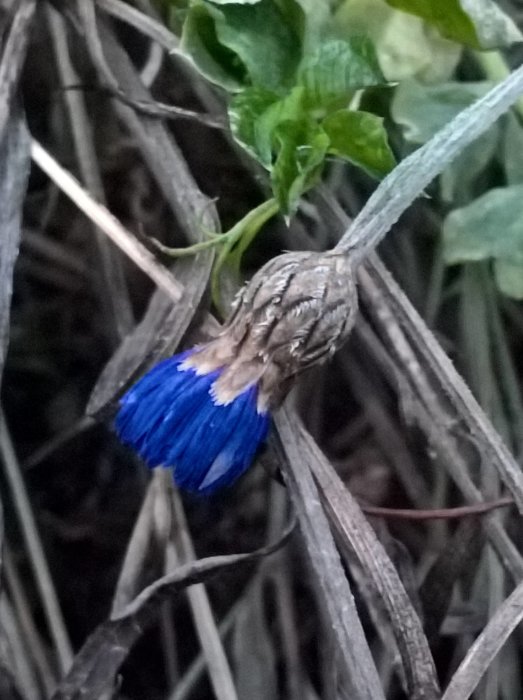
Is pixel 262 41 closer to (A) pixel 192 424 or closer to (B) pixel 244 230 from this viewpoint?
(B) pixel 244 230

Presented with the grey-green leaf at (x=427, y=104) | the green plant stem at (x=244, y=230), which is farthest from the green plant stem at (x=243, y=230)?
the grey-green leaf at (x=427, y=104)

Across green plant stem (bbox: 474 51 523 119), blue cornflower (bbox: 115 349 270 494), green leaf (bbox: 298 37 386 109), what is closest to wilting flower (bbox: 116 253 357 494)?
blue cornflower (bbox: 115 349 270 494)

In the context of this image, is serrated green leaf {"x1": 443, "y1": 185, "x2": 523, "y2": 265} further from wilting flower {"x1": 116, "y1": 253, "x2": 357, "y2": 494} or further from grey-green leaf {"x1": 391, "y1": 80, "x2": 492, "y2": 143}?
wilting flower {"x1": 116, "y1": 253, "x2": 357, "y2": 494}

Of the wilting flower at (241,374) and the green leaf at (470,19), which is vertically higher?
the green leaf at (470,19)

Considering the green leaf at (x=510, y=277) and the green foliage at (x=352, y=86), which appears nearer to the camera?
the green foliage at (x=352, y=86)

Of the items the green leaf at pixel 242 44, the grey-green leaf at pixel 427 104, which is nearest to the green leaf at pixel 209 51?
the green leaf at pixel 242 44

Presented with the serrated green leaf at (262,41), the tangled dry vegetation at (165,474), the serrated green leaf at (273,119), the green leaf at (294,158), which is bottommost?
the tangled dry vegetation at (165,474)

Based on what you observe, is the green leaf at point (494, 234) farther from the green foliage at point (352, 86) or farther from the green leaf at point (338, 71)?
the green leaf at point (338, 71)
